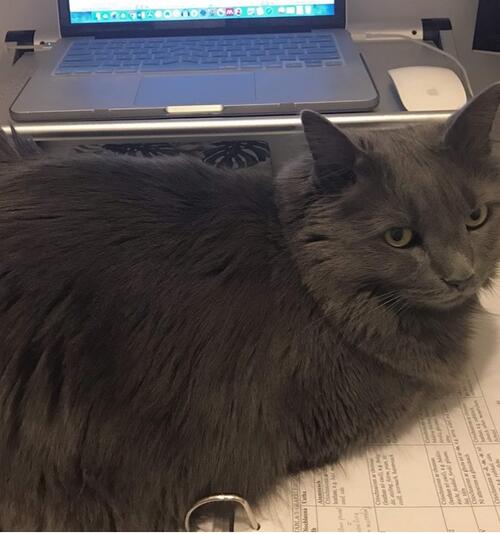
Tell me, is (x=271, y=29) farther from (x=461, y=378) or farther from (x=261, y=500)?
(x=261, y=500)

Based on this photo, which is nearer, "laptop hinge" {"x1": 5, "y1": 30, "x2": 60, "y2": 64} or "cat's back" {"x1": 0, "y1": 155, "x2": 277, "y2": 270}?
"cat's back" {"x1": 0, "y1": 155, "x2": 277, "y2": 270}

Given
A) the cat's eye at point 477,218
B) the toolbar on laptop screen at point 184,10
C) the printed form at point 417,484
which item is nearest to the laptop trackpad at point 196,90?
the toolbar on laptop screen at point 184,10

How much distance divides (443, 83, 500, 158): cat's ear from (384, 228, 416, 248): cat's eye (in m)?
0.12

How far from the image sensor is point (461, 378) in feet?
3.11

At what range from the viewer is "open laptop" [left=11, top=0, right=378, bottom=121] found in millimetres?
1098

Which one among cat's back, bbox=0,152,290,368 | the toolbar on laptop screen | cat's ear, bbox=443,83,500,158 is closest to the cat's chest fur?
cat's back, bbox=0,152,290,368

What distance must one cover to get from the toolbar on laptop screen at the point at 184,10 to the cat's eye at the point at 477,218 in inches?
29.8

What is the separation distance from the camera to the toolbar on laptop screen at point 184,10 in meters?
1.37

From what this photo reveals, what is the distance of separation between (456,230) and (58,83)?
31.0 inches

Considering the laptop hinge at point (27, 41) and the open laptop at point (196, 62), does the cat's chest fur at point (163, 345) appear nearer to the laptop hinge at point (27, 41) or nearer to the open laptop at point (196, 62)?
the open laptop at point (196, 62)

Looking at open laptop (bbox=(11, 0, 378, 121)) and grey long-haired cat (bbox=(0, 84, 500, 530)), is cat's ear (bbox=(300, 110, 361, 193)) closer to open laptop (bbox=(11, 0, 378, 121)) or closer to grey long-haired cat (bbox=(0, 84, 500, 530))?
grey long-haired cat (bbox=(0, 84, 500, 530))

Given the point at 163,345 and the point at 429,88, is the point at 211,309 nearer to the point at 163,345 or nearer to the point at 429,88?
the point at 163,345

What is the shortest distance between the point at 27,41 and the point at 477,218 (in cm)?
109

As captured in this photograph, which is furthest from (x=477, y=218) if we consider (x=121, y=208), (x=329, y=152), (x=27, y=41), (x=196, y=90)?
(x=27, y=41)
